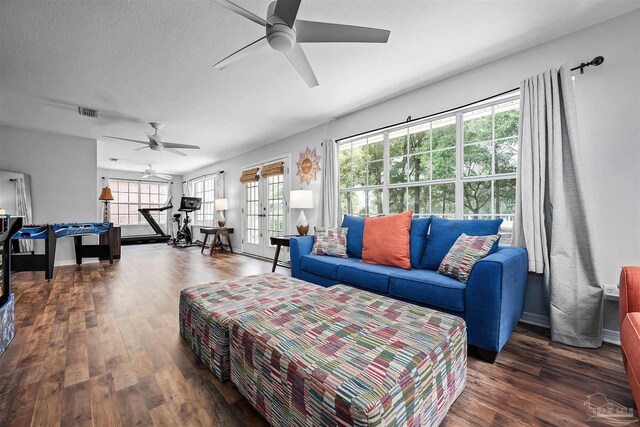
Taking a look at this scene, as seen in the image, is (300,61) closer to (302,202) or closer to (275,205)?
(302,202)

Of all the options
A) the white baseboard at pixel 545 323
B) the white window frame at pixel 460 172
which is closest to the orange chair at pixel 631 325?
the white baseboard at pixel 545 323

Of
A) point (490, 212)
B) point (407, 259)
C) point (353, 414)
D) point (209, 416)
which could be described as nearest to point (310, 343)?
point (353, 414)

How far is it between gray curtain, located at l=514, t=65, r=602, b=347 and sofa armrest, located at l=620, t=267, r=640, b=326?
64 cm

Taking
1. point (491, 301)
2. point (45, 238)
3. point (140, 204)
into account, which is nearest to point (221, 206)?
point (45, 238)

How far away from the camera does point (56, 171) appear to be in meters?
4.76

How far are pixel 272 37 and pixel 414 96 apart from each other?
82.6 inches

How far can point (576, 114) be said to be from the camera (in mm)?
2100

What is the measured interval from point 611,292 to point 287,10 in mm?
2976

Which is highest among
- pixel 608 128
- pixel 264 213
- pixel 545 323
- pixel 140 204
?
pixel 608 128

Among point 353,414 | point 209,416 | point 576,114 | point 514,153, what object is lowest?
point 209,416

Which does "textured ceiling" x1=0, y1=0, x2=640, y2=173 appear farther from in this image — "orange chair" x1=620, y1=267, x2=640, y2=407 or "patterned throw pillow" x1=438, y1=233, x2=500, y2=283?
"orange chair" x1=620, y1=267, x2=640, y2=407

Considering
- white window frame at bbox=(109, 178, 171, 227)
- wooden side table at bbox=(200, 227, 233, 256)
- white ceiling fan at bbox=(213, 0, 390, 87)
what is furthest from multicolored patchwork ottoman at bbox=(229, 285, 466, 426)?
white window frame at bbox=(109, 178, 171, 227)

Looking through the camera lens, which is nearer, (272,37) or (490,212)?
(272,37)

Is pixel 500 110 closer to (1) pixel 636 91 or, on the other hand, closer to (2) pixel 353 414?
(1) pixel 636 91
